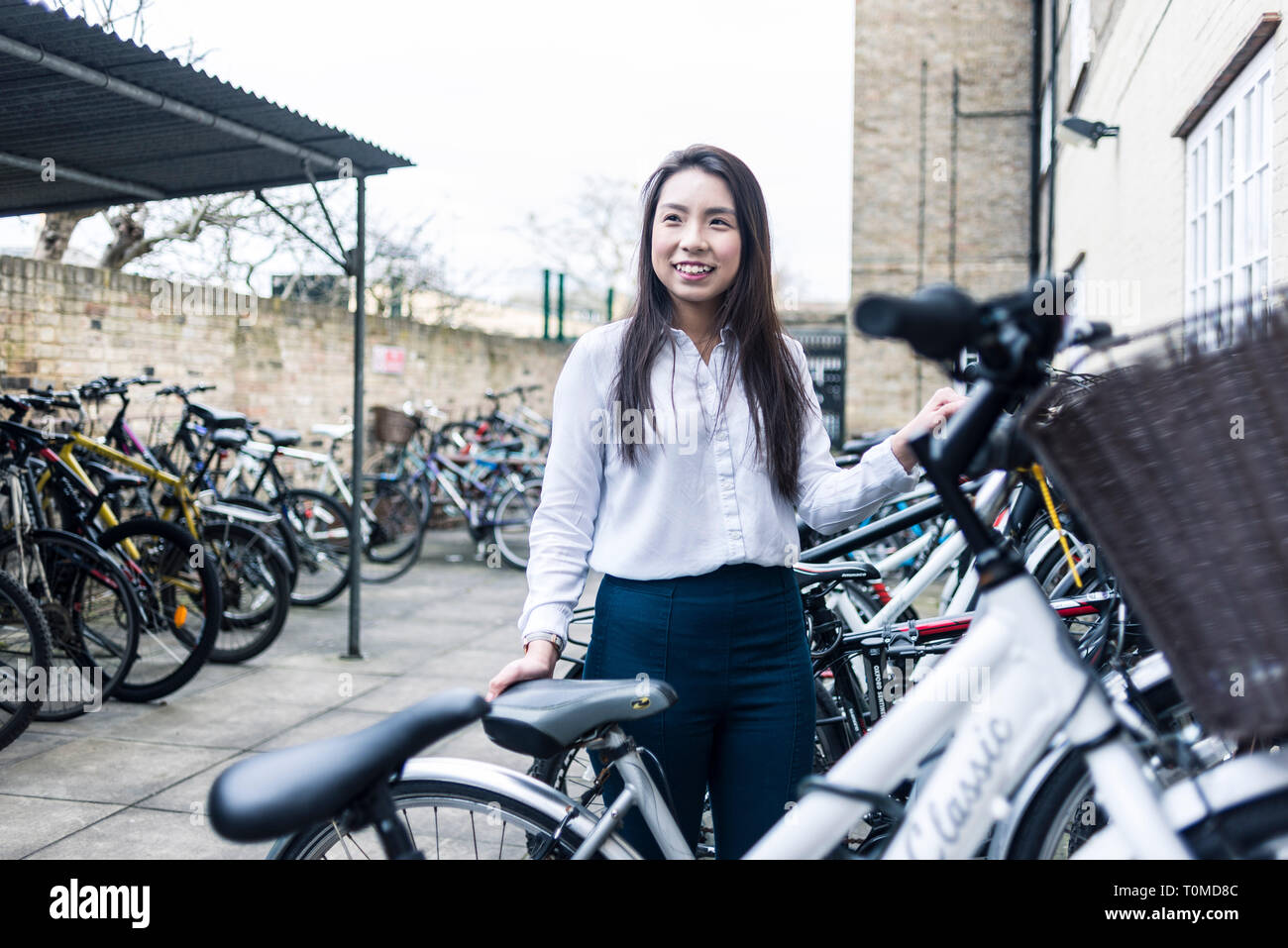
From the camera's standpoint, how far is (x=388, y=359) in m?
11.3

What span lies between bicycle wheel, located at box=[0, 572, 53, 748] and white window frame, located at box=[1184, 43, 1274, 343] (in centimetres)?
450

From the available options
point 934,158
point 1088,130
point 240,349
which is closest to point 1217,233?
point 1088,130

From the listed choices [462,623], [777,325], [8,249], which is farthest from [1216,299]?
[8,249]

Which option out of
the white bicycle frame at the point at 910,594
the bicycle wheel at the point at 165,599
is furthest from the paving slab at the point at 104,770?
the white bicycle frame at the point at 910,594

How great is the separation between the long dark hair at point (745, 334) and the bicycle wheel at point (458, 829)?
664mm

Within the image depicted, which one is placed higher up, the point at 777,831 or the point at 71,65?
the point at 71,65

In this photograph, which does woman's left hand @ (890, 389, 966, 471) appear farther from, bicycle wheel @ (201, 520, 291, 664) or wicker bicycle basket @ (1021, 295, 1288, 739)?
bicycle wheel @ (201, 520, 291, 664)

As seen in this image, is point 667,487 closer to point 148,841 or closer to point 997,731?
point 997,731

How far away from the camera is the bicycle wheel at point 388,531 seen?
27.7 feet

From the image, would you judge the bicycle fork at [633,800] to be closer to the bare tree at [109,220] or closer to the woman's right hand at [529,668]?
the woman's right hand at [529,668]

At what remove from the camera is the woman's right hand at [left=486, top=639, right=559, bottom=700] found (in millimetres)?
1794
